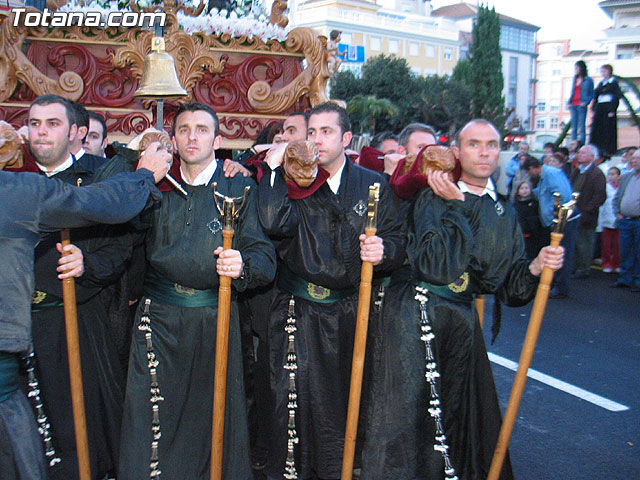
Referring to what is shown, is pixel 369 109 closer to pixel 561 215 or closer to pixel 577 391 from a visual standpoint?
pixel 577 391

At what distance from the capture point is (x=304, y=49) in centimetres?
523

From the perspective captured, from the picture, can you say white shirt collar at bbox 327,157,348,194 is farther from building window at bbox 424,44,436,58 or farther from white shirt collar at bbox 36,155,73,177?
building window at bbox 424,44,436,58

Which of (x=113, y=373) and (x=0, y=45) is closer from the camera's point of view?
(x=113, y=373)

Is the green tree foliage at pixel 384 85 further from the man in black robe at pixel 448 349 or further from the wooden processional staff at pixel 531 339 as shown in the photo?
the wooden processional staff at pixel 531 339

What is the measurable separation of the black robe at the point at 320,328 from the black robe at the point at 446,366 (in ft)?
0.78

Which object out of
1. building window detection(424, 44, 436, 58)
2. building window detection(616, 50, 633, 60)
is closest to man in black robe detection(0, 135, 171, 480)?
building window detection(616, 50, 633, 60)

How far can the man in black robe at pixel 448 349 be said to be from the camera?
330 cm

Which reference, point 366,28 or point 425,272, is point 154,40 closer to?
point 425,272

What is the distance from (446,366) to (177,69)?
Answer: 10.0ft

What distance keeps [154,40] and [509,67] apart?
71011 millimetres

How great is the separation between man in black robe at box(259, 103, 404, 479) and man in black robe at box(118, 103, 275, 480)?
0.26 meters

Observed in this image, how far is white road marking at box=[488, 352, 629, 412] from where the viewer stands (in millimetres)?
4992

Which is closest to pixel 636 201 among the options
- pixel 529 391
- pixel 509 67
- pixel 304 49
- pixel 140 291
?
pixel 529 391

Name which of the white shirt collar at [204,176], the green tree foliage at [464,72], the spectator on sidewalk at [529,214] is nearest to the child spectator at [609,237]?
the spectator on sidewalk at [529,214]
